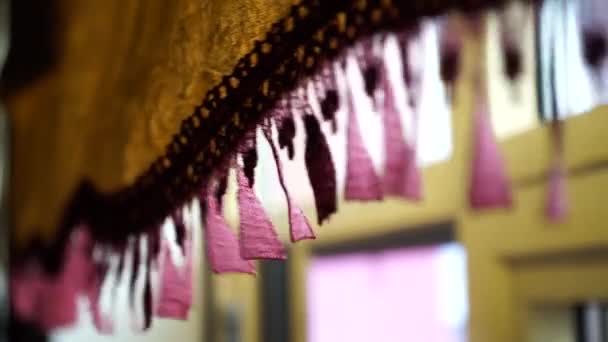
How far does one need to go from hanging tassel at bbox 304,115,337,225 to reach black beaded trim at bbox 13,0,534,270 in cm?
3

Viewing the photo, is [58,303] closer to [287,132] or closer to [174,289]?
[174,289]

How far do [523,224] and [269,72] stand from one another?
514mm

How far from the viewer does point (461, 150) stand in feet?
2.90

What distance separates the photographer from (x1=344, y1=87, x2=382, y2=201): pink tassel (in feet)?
1.52

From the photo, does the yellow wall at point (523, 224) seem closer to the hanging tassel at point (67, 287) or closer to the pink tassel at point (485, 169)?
the pink tassel at point (485, 169)

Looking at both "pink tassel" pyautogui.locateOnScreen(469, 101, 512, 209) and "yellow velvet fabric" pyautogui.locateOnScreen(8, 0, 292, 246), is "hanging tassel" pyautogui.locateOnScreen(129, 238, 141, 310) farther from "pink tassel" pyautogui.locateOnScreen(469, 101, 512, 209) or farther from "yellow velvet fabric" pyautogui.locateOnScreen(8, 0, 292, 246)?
"pink tassel" pyautogui.locateOnScreen(469, 101, 512, 209)

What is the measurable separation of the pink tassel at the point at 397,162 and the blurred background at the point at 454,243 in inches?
0.4

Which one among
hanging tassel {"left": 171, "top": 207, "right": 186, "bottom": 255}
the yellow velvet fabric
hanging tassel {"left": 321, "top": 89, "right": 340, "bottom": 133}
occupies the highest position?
the yellow velvet fabric

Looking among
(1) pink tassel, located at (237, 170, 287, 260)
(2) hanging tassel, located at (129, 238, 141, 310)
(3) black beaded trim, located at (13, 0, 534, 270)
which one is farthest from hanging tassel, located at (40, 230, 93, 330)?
(1) pink tassel, located at (237, 170, 287, 260)

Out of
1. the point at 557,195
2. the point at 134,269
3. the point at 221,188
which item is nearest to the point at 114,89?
the point at 134,269

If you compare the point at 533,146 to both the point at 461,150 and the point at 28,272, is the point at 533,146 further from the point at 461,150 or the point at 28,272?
the point at 28,272

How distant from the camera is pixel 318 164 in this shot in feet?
1.44

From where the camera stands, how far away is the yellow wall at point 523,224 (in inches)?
29.4

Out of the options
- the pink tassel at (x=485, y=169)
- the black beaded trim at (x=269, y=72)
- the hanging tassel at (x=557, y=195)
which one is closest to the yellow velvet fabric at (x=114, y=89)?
the black beaded trim at (x=269, y=72)
